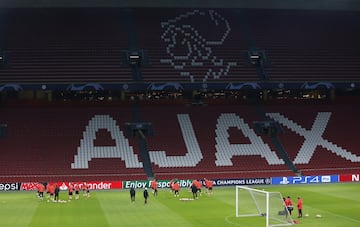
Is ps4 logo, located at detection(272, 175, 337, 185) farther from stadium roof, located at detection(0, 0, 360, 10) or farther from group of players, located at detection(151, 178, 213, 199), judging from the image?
stadium roof, located at detection(0, 0, 360, 10)

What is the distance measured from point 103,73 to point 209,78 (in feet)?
34.1

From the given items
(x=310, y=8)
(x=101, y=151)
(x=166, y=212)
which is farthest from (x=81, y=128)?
(x=310, y=8)

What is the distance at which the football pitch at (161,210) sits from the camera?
29.8 m

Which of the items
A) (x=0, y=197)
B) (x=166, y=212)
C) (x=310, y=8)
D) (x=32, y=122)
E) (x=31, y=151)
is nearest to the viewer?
(x=166, y=212)

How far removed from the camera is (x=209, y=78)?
2162 inches

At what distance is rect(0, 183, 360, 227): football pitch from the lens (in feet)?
97.6

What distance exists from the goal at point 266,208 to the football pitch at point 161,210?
22.7 inches

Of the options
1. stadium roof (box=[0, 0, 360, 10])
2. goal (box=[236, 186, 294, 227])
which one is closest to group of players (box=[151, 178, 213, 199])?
goal (box=[236, 186, 294, 227])

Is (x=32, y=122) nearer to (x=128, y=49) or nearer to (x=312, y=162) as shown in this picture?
(x=128, y=49)

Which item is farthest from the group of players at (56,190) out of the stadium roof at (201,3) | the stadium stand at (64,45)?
the stadium roof at (201,3)

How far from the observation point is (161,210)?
3406 cm

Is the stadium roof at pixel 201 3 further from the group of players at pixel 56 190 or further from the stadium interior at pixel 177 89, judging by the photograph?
the group of players at pixel 56 190

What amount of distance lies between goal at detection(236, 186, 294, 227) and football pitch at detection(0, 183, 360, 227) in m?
0.58

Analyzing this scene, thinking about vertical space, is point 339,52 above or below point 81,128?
above
